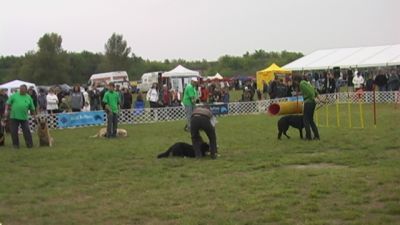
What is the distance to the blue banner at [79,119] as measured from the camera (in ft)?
70.5

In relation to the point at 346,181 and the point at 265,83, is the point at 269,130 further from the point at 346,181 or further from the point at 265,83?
the point at 265,83

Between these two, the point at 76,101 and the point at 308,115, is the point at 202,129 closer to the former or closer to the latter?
the point at 308,115

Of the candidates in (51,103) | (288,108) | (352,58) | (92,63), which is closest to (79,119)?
(51,103)

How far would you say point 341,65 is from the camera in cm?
3419

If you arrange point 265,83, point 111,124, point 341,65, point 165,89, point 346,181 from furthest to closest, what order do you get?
1. point 265,83
2. point 341,65
3. point 165,89
4. point 111,124
5. point 346,181

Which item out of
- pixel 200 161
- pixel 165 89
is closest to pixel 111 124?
pixel 200 161

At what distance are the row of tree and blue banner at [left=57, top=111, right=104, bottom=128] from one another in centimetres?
6479

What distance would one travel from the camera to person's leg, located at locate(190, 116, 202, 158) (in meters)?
10.6

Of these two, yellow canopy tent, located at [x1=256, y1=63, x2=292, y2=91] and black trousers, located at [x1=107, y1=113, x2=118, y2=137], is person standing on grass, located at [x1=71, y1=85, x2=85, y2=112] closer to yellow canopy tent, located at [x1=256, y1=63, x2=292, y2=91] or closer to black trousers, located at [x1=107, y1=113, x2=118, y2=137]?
black trousers, located at [x1=107, y1=113, x2=118, y2=137]

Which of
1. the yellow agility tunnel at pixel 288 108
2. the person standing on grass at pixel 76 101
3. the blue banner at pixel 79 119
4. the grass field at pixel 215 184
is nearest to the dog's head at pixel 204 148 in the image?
the grass field at pixel 215 184

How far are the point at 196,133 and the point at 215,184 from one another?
9.17ft

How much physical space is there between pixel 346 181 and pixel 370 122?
10.9 m

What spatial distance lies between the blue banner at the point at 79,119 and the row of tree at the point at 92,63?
6479 centimetres

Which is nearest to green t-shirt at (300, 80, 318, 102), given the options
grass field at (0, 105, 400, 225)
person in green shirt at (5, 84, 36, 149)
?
grass field at (0, 105, 400, 225)
